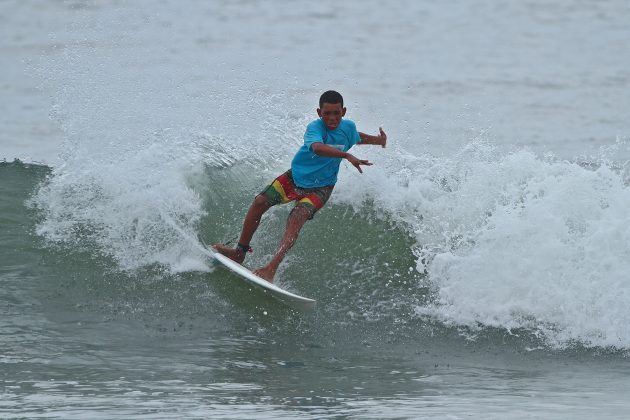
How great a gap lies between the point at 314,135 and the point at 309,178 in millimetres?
406

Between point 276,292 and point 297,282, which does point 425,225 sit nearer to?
point 297,282

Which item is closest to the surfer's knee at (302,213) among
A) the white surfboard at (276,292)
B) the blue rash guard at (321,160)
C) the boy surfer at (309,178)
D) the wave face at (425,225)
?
the boy surfer at (309,178)

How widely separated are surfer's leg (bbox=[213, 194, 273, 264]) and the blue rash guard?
310 mm

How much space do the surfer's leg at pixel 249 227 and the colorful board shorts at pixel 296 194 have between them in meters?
0.06

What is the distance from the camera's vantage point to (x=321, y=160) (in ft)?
27.6

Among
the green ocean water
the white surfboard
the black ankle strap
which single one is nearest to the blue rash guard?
the black ankle strap

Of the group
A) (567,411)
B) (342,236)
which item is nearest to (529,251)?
(342,236)

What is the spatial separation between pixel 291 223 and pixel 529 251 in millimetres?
1935

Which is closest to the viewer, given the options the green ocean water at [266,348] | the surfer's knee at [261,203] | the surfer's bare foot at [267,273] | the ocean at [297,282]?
the green ocean water at [266,348]

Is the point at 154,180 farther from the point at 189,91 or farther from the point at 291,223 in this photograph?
the point at 189,91

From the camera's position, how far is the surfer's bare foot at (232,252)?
8688 mm

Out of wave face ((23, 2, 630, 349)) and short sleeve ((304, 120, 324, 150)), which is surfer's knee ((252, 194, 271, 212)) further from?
wave face ((23, 2, 630, 349))

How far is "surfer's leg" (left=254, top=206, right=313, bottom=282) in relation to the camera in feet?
27.1

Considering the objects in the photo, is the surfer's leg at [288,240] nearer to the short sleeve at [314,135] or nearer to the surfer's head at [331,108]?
the short sleeve at [314,135]
